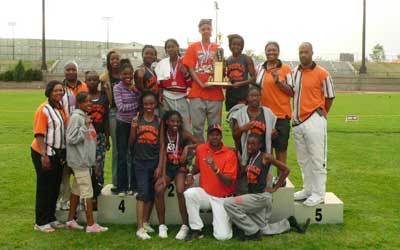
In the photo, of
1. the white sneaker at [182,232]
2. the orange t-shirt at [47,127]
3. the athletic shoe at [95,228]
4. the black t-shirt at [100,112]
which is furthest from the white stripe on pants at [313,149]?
the orange t-shirt at [47,127]

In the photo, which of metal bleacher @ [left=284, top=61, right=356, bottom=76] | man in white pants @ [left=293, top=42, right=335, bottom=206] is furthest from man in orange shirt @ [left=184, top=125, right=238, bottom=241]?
metal bleacher @ [left=284, top=61, right=356, bottom=76]

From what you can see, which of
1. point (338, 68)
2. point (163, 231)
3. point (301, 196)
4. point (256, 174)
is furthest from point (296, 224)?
point (338, 68)

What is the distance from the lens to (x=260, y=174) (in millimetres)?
6016

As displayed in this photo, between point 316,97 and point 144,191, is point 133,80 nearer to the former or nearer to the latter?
point 144,191

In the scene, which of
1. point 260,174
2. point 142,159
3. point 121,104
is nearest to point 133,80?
point 121,104

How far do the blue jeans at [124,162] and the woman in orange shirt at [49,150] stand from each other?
702mm

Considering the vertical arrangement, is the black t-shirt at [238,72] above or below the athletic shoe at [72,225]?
above

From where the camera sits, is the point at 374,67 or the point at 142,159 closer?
the point at 142,159

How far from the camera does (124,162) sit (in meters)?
6.57

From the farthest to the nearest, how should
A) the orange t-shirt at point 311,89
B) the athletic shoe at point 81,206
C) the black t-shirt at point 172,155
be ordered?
the athletic shoe at point 81,206, the orange t-shirt at point 311,89, the black t-shirt at point 172,155

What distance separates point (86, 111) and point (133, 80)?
70 centimetres

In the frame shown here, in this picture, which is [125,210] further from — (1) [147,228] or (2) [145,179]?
(2) [145,179]

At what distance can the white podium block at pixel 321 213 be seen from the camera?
6.53 metres

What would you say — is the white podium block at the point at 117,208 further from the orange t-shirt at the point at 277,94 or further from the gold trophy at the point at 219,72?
the orange t-shirt at the point at 277,94
